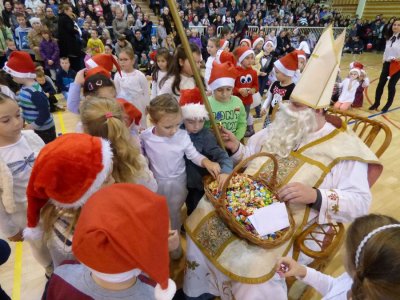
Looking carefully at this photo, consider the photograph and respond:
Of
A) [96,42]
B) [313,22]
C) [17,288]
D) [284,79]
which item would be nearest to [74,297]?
[17,288]

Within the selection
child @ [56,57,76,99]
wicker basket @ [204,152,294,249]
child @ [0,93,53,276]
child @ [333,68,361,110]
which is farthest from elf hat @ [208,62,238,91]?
child @ [56,57,76,99]

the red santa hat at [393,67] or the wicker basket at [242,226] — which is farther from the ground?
the wicker basket at [242,226]

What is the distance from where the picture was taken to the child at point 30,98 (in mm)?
2695

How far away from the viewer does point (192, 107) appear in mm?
2088

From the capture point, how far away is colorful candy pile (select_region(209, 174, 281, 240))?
60.9 inches

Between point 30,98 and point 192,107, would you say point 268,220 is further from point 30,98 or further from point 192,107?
point 30,98

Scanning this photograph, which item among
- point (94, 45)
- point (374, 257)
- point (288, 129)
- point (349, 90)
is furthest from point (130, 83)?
point (94, 45)

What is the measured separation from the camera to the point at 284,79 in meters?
3.36

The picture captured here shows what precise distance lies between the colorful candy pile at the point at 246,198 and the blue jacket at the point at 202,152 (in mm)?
360

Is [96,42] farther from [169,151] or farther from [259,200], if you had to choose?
[259,200]

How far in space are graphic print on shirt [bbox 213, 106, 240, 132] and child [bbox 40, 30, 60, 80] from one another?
17.6 ft

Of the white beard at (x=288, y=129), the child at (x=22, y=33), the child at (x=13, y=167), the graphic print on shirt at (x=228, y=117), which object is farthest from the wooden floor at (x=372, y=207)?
the child at (x=22, y=33)

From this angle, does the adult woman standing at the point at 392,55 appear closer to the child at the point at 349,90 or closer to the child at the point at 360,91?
the child at the point at 360,91

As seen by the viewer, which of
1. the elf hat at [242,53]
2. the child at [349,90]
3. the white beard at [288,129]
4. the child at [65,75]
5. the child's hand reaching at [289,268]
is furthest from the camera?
the child at [65,75]
